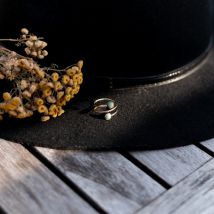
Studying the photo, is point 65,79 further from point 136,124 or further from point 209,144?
point 209,144

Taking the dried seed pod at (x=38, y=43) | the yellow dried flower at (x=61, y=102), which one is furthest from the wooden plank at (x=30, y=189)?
the dried seed pod at (x=38, y=43)

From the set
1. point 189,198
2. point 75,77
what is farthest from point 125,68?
point 189,198

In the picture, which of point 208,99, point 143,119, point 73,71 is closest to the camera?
point 73,71

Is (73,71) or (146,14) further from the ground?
(146,14)

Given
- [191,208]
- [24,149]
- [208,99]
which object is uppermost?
[208,99]

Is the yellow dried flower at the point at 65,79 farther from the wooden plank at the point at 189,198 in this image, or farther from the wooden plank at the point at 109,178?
the wooden plank at the point at 189,198

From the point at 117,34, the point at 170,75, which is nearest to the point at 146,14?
the point at 117,34

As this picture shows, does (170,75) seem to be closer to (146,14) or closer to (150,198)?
(146,14)

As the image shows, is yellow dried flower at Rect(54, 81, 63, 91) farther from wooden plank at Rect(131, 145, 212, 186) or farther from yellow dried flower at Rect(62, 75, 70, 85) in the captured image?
wooden plank at Rect(131, 145, 212, 186)
